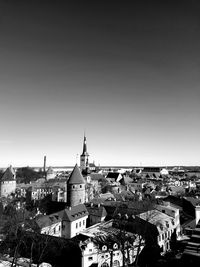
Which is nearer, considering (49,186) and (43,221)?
(43,221)

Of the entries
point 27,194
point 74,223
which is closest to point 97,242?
point 74,223

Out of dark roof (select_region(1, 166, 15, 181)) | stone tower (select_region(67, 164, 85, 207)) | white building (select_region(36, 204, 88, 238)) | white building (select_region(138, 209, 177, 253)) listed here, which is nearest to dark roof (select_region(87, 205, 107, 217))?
white building (select_region(36, 204, 88, 238))

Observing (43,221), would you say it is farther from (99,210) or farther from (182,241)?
(182,241)

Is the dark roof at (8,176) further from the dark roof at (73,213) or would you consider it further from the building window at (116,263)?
the building window at (116,263)

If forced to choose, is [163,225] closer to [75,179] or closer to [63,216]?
[63,216]

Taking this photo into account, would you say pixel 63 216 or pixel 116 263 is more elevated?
pixel 63 216

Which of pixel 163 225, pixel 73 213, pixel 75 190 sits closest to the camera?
pixel 163 225

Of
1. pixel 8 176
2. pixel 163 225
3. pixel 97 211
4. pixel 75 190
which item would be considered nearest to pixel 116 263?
pixel 163 225

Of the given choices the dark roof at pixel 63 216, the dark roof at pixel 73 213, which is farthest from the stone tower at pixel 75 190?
the dark roof at pixel 73 213

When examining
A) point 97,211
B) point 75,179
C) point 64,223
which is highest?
point 75,179

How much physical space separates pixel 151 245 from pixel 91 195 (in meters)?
37.4

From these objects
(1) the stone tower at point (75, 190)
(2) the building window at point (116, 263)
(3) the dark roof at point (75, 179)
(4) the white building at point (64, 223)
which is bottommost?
(2) the building window at point (116, 263)

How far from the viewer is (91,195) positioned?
66.6 meters

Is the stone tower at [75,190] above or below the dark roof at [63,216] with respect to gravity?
above
